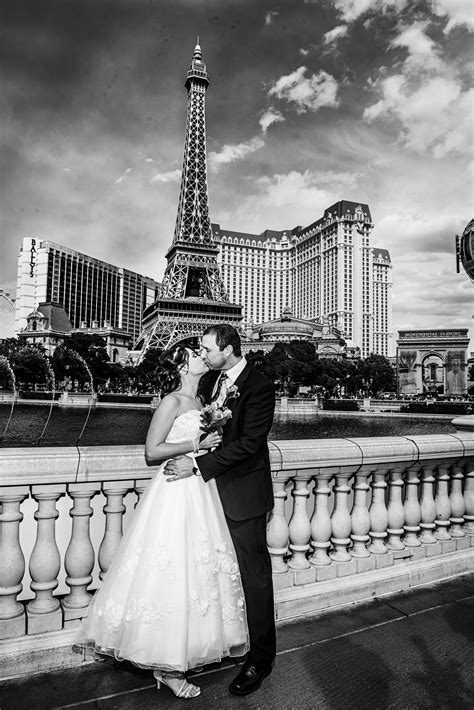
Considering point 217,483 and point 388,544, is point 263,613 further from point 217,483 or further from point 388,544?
point 388,544

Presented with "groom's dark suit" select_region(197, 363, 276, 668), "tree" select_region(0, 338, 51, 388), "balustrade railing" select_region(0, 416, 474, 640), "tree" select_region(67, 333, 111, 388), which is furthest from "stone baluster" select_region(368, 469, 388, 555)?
"tree" select_region(67, 333, 111, 388)

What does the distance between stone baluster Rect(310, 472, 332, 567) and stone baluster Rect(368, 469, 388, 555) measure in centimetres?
61

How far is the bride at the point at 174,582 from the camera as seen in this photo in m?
3.42

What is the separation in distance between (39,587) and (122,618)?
74cm

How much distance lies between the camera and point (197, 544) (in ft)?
Result: 11.7

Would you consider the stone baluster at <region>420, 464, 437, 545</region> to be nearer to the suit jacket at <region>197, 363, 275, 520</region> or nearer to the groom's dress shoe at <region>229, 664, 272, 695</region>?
the suit jacket at <region>197, 363, 275, 520</region>

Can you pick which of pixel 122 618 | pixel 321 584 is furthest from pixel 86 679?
pixel 321 584

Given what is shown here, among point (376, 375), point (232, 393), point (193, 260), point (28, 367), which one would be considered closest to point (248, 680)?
point (232, 393)

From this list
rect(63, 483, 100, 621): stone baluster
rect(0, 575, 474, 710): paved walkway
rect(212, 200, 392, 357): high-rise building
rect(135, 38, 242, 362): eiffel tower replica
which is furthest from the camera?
rect(212, 200, 392, 357): high-rise building

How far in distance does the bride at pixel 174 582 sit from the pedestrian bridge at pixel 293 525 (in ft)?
1.36

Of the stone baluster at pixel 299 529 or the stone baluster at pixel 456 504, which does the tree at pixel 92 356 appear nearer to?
the stone baluster at pixel 456 504

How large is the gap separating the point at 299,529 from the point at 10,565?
2.38 metres

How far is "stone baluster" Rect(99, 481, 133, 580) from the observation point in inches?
160

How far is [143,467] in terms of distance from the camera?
13.6 feet
